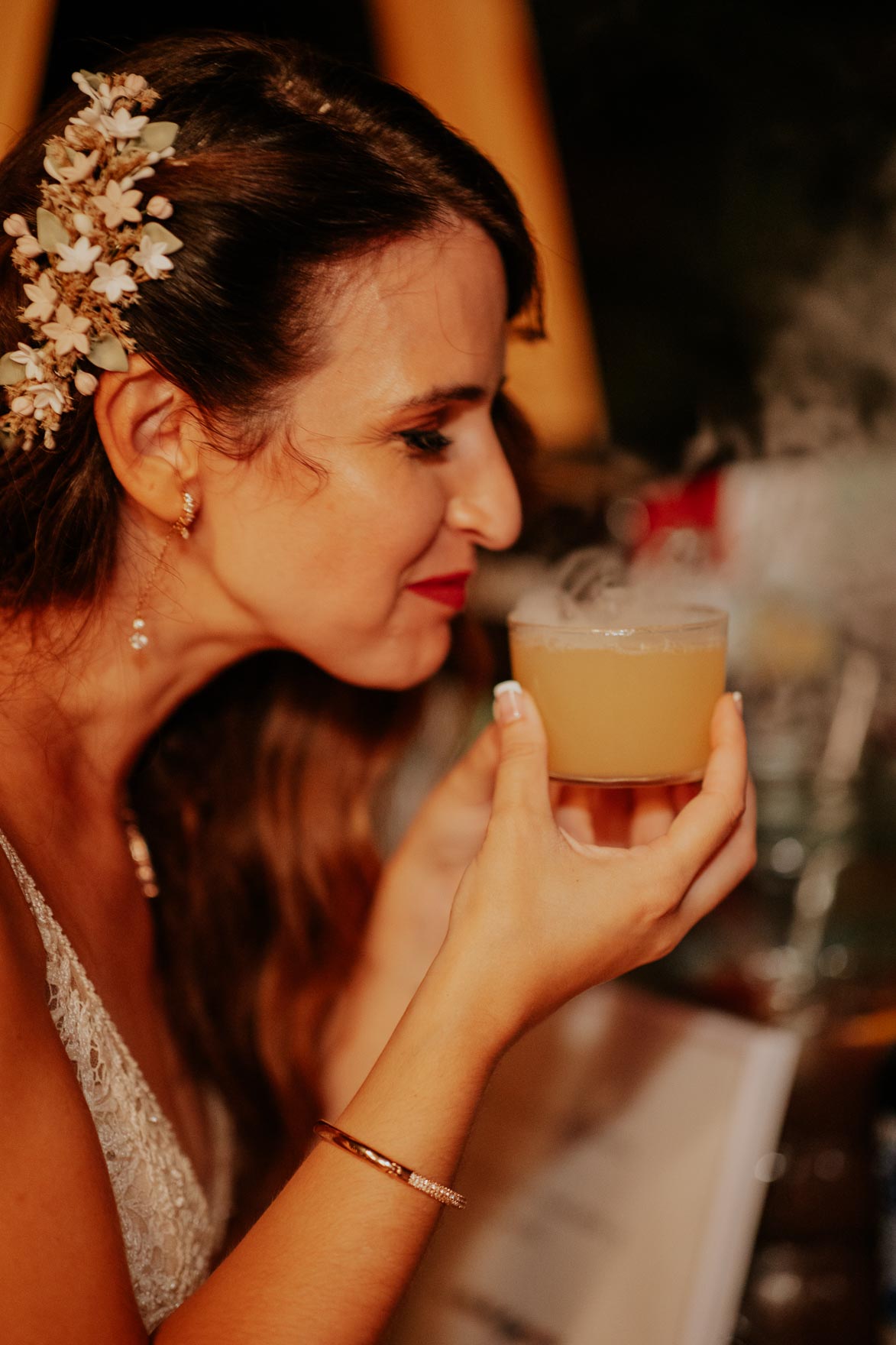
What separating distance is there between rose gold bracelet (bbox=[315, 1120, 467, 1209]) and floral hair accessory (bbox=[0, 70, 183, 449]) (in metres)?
0.82

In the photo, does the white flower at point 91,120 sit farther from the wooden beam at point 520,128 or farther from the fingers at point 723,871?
the wooden beam at point 520,128

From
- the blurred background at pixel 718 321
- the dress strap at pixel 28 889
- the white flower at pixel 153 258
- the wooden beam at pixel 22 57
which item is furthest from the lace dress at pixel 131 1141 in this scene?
the wooden beam at pixel 22 57

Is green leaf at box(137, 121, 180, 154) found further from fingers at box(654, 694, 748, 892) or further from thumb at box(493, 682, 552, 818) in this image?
fingers at box(654, 694, 748, 892)

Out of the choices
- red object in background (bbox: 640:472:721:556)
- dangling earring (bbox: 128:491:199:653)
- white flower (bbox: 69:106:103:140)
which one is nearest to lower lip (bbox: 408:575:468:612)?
dangling earring (bbox: 128:491:199:653)

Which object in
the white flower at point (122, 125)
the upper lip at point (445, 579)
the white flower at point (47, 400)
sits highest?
the white flower at point (122, 125)

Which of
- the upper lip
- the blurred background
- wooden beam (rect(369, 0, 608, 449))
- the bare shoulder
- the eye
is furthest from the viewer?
wooden beam (rect(369, 0, 608, 449))

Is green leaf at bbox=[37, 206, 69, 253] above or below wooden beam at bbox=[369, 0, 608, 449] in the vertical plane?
above

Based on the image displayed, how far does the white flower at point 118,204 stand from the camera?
1086 mm

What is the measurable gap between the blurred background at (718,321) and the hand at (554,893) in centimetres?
80

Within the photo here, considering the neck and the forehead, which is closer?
the forehead

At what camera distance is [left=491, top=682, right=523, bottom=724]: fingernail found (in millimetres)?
1176

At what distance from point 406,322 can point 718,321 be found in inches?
72.7

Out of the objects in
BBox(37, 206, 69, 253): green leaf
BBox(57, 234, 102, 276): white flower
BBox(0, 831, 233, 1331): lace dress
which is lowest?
BBox(0, 831, 233, 1331): lace dress

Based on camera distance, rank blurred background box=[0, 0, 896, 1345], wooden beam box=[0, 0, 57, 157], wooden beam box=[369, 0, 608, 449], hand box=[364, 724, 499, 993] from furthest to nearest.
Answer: wooden beam box=[369, 0, 608, 449] < blurred background box=[0, 0, 896, 1345] < wooden beam box=[0, 0, 57, 157] < hand box=[364, 724, 499, 993]
